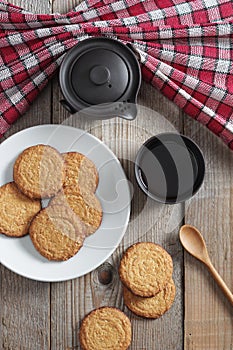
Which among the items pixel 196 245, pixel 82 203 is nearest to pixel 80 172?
pixel 82 203

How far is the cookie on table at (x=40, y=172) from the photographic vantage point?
1151 millimetres

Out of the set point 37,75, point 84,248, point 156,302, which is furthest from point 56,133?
point 156,302

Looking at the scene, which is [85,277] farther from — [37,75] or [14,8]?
[14,8]

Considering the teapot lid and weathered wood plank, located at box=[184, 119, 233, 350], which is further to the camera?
weathered wood plank, located at box=[184, 119, 233, 350]

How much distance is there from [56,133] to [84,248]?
0.22m

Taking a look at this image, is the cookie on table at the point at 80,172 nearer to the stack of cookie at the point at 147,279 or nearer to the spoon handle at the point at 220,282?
the stack of cookie at the point at 147,279

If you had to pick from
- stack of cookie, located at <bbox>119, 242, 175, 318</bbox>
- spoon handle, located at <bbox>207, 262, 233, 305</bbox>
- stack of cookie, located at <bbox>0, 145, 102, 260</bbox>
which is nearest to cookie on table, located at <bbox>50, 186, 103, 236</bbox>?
stack of cookie, located at <bbox>0, 145, 102, 260</bbox>

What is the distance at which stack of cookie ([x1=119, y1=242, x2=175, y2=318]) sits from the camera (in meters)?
1.18

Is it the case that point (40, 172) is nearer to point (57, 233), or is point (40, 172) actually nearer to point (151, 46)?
point (57, 233)

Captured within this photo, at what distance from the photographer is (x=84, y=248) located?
1.18 meters

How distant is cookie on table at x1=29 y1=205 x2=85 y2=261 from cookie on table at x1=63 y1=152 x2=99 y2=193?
0.05 m

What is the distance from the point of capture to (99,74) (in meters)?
1.10

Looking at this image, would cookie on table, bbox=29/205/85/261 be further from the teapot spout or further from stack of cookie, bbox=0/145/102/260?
the teapot spout

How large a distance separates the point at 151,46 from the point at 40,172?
312mm
